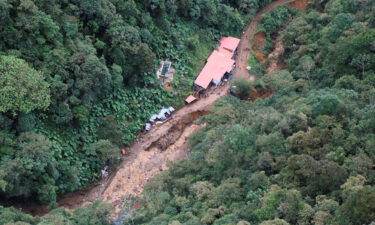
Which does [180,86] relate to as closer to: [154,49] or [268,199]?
[154,49]

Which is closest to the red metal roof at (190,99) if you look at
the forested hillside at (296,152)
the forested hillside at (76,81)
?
the forested hillside at (76,81)

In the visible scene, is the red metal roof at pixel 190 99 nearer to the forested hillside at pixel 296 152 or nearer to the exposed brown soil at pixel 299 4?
the forested hillside at pixel 296 152

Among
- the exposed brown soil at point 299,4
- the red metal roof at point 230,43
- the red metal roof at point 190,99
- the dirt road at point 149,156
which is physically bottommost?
the dirt road at point 149,156

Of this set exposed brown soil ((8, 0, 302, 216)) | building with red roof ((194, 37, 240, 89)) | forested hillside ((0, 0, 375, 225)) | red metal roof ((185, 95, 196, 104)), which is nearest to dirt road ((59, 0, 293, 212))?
exposed brown soil ((8, 0, 302, 216))

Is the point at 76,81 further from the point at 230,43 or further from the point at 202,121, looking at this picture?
the point at 230,43

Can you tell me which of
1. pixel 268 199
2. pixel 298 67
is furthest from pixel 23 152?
pixel 298 67

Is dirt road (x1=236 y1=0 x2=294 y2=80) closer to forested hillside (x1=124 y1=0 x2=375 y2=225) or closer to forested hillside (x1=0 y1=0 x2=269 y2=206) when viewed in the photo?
forested hillside (x1=0 y1=0 x2=269 y2=206)

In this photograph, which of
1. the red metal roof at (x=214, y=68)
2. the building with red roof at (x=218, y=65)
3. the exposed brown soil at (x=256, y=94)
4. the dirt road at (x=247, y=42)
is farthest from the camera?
the dirt road at (x=247, y=42)

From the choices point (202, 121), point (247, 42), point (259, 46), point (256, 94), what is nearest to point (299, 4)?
point (259, 46)
